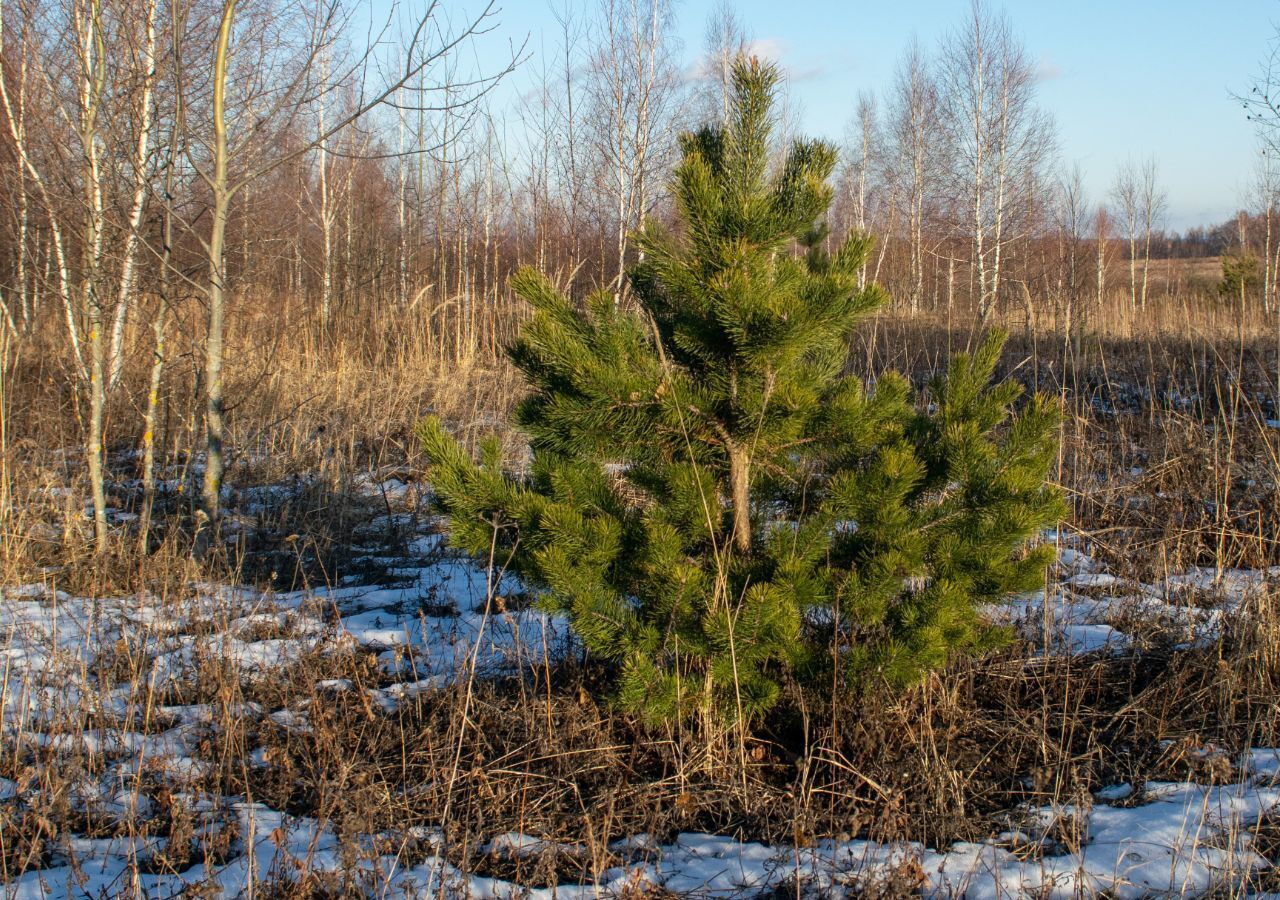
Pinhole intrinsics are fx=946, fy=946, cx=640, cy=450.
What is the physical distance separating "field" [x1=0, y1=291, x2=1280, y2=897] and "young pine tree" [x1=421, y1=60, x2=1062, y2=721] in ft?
0.74

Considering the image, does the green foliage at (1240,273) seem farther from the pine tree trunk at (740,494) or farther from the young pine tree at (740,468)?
the pine tree trunk at (740,494)

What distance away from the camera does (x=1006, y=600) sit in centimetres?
279

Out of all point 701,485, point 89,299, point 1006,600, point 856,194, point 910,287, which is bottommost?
point 1006,600

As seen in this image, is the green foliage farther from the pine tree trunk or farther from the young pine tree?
the pine tree trunk

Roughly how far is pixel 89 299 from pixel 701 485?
3.14 m

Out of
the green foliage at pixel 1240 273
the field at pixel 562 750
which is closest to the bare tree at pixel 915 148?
the green foliage at pixel 1240 273

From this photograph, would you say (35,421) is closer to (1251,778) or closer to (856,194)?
(1251,778)

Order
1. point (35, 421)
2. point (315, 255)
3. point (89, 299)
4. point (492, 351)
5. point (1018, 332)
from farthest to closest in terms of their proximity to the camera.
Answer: point (315, 255), point (1018, 332), point (492, 351), point (35, 421), point (89, 299)

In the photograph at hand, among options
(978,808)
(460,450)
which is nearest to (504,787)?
(460,450)

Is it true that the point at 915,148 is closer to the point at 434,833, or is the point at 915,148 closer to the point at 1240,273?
the point at 1240,273

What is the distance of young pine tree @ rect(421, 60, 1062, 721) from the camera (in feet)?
8.16

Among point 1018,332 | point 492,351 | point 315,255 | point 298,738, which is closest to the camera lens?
point 298,738

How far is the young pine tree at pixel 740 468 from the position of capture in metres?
2.49

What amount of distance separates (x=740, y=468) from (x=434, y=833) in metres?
1.25
